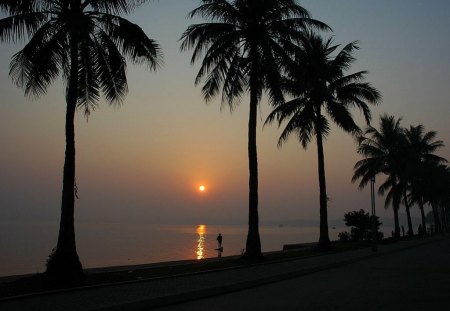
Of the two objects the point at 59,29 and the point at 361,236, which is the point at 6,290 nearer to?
the point at 59,29

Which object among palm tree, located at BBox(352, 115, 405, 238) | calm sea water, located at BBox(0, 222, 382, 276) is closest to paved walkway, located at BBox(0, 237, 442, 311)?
calm sea water, located at BBox(0, 222, 382, 276)

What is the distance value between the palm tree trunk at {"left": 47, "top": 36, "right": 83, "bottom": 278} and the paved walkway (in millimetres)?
1560

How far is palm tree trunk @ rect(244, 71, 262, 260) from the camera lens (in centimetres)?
2119

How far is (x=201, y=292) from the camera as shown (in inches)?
476

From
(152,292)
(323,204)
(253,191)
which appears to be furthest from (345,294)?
(323,204)

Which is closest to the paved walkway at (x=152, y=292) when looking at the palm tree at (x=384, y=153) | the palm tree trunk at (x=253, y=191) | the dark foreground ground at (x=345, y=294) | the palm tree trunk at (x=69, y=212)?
the dark foreground ground at (x=345, y=294)

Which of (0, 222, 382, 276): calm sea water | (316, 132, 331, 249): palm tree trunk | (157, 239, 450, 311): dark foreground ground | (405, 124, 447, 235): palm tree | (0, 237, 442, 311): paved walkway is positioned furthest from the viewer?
(405, 124, 447, 235): palm tree

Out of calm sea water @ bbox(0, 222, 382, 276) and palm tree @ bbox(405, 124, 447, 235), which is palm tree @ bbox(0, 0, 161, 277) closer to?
calm sea water @ bbox(0, 222, 382, 276)

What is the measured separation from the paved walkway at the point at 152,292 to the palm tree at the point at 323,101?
43.6ft

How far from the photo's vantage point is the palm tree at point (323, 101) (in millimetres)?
29641

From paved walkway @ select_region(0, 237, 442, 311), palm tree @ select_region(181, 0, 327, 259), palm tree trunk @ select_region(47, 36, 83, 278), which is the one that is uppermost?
palm tree @ select_region(181, 0, 327, 259)

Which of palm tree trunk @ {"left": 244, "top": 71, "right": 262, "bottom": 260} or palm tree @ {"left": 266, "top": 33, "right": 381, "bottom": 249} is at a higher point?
palm tree @ {"left": 266, "top": 33, "right": 381, "bottom": 249}

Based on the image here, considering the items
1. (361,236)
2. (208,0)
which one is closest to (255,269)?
(208,0)

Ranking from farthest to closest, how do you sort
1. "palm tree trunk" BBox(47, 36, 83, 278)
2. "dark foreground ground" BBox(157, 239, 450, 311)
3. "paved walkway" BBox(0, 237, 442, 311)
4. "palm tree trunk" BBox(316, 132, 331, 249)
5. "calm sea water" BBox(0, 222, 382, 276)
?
"calm sea water" BBox(0, 222, 382, 276)
"palm tree trunk" BBox(316, 132, 331, 249)
"palm tree trunk" BBox(47, 36, 83, 278)
"dark foreground ground" BBox(157, 239, 450, 311)
"paved walkway" BBox(0, 237, 442, 311)
